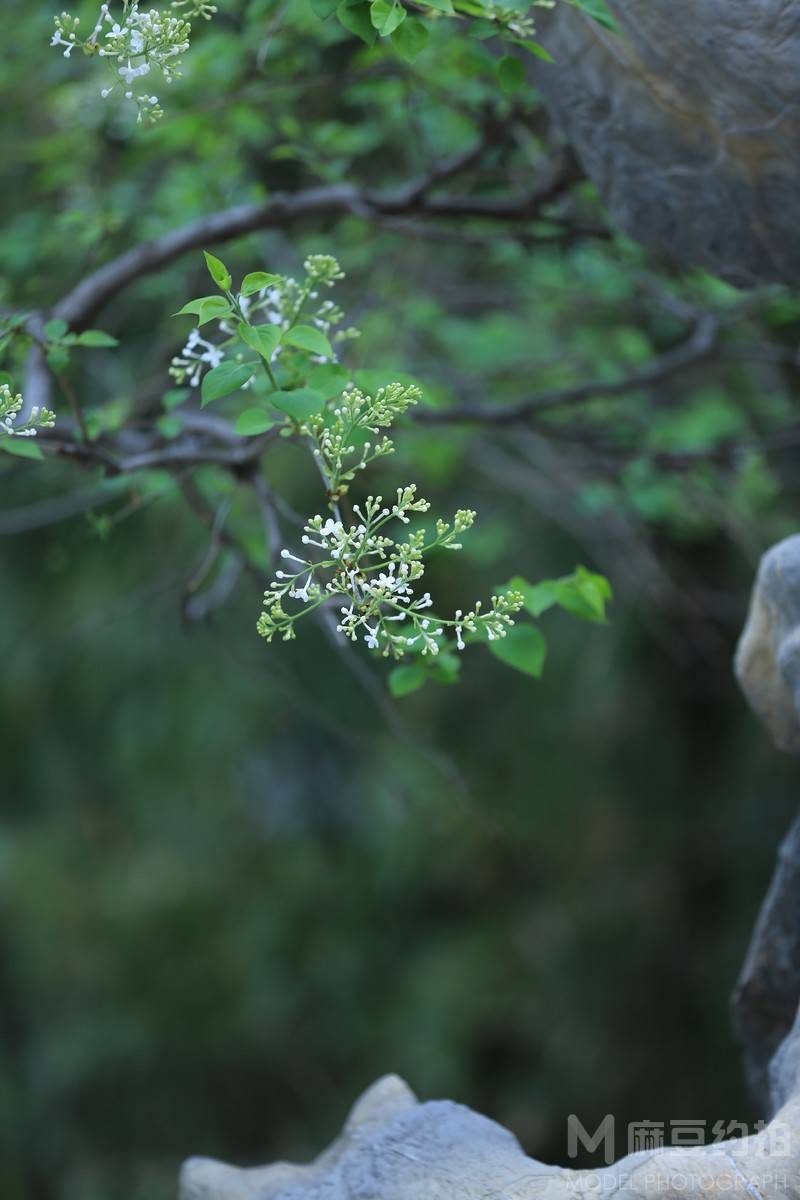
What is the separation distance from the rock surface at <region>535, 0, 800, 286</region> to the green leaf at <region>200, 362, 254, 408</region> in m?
0.74

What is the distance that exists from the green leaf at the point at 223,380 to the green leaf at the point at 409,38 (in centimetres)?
41

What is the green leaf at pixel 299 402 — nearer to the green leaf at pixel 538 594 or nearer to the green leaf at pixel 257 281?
the green leaf at pixel 257 281

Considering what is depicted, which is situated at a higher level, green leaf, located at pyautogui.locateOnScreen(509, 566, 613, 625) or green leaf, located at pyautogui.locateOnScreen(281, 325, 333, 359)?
green leaf, located at pyautogui.locateOnScreen(281, 325, 333, 359)

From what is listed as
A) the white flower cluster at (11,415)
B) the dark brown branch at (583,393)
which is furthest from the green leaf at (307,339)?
the dark brown branch at (583,393)

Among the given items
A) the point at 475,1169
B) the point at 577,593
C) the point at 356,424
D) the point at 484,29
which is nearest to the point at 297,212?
the point at 484,29

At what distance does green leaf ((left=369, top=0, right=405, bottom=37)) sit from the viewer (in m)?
1.21

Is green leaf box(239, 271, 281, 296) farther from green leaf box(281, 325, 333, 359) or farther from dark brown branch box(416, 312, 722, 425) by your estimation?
dark brown branch box(416, 312, 722, 425)

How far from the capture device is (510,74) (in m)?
1.51

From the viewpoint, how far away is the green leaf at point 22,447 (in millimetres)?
1340

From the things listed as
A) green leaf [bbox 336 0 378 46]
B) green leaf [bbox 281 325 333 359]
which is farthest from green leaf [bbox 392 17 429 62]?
green leaf [bbox 281 325 333 359]

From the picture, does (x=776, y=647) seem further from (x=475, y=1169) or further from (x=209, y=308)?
(x=209, y=308)

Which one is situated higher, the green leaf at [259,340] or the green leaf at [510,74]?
the green leaf at [510,74]

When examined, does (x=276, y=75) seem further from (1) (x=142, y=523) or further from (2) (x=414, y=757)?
→ (2) (x=414, y=757)

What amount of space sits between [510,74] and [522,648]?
2.45ft
